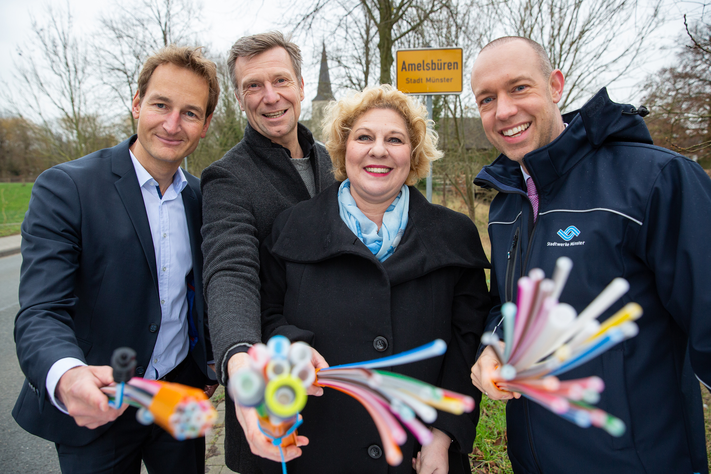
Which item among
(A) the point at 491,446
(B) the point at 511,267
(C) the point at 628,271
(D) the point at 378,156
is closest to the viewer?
(C) the point at 628,271

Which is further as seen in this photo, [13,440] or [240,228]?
[13,440]

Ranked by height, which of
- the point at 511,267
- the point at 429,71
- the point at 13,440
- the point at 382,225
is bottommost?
the point at 13,440

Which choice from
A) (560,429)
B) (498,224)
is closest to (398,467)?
(560,429)

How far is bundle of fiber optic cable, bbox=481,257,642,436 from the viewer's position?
78cm

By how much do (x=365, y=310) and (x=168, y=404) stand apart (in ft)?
3.06

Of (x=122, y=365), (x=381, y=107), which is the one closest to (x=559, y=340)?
(x=122, y=365)

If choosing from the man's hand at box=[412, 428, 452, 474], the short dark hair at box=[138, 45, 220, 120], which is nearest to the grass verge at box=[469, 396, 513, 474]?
the man's hand at box=[412, 428, 452, 474]

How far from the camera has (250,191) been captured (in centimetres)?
204

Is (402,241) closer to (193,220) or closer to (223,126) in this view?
(193,220)

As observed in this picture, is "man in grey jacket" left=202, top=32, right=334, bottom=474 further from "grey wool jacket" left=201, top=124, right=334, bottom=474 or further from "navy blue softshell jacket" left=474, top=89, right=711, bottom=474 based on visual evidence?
"navy blue softshell jacket" left=474, top=89, right=711, bottom=474

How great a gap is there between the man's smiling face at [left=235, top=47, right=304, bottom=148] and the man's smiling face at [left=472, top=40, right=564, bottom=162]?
104 centimetres

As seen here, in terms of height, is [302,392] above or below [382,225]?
below

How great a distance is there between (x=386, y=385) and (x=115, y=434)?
5.19ft

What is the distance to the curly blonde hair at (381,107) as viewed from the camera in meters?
2.04
